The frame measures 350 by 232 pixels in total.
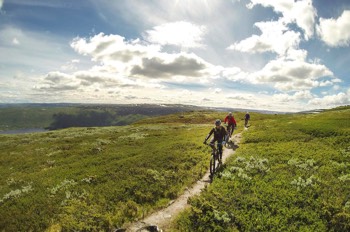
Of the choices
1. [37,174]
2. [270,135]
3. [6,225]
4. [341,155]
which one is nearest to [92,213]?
[6,225]

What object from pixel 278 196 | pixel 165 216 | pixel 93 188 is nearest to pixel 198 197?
pixel 165 216

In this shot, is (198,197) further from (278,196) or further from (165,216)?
(278,196)

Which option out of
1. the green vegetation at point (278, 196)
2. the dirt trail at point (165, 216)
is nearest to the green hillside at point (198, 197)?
the green vegetation at point (278, 196)

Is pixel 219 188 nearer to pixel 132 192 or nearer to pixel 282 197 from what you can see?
pixel 282 197

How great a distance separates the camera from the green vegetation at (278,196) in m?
12.2

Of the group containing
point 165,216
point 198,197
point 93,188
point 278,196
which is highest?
point 278,196

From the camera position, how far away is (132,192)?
695 inches

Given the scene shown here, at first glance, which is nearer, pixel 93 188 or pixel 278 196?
pixel 278 196

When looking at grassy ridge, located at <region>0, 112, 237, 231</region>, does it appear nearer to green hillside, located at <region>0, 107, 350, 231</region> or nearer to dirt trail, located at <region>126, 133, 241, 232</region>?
green hillside, located at <region>0, 107, 350, 231</region>

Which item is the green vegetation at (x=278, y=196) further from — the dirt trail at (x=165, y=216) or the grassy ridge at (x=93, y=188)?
the grassy ridge at (x=93, y=188)

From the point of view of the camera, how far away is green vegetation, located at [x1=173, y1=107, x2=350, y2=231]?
12156mm

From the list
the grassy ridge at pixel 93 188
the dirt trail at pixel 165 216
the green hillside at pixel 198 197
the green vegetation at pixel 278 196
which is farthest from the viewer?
the grassy ridge at pixel 93 188

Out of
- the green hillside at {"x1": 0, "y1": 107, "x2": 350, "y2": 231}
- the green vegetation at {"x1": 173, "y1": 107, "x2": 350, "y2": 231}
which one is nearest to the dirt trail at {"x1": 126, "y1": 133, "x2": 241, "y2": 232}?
the green hillside at {"x1": 0, "y1": 107, "x2": 350, "y2": 231}

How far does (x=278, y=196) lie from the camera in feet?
47.8
